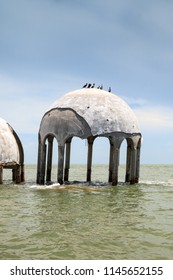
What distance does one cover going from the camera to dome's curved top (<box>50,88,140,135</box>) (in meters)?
24.5

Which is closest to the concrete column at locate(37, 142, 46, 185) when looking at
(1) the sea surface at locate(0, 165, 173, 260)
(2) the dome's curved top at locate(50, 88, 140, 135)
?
(2) the dome's curved top at locate(50, 88, 140, 135)

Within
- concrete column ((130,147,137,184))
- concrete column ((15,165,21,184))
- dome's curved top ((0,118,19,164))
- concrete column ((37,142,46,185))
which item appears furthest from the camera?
concrete column ((15,165,21,184))

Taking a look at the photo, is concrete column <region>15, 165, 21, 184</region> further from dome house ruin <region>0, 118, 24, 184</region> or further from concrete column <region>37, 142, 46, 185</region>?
concrete column <region>37, 142, 46, 185</region>

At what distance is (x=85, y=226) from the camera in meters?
12.9

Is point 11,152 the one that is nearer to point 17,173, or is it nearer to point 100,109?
point 17,173

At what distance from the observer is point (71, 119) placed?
80.8 feet

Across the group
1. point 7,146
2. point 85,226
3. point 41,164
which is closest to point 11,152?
point 7,146

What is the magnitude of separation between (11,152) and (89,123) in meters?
6.13

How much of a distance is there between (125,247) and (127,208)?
21.8 feet

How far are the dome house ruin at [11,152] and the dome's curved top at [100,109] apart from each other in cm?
385

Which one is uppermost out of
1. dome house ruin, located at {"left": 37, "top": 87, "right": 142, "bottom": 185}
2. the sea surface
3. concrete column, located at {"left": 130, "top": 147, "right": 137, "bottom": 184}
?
dome house ruin, located at {"left": 37, "top": 87, "right": 142, "bottom": 185}

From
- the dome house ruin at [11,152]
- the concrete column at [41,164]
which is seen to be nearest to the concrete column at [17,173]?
the dome house ruin at [11,152]
